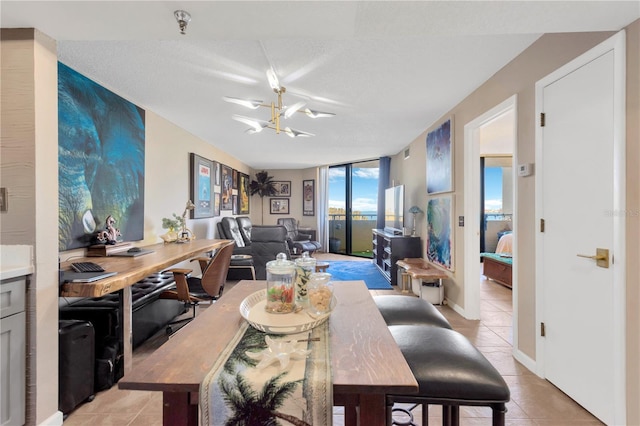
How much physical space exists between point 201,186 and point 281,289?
12.9 ft

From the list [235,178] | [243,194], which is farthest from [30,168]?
[243,194]

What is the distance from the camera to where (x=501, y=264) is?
4547 millimetres

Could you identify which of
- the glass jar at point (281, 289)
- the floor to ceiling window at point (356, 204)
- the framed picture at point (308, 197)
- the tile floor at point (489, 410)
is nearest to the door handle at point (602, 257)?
the tile floor at point (489, 410)

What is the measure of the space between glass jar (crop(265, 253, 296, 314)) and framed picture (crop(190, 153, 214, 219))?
3.60 metres

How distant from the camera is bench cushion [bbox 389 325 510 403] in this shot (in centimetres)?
104

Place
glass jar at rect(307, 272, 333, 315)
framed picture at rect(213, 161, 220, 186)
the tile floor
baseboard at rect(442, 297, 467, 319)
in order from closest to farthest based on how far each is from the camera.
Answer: glass jar at rect(307, 272, 333, 315) < the tile floor < baseboard at rect(442, 297, 467, 319) < framed picture at rect(213, 161, 220, 186)

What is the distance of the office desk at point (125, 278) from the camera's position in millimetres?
1647

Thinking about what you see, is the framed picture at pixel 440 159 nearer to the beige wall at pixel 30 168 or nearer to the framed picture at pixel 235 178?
the beige wall at pixel 30 168

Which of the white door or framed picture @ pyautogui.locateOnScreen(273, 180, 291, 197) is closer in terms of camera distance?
the white door

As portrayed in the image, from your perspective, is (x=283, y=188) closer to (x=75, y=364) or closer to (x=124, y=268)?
(x=124, y=268)

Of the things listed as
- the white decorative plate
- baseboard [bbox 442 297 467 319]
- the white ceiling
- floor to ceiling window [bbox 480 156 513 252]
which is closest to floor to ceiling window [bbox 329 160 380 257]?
floor to ceiling window [bbox 480 156 513 252]

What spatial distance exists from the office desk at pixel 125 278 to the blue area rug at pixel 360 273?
2.88 m

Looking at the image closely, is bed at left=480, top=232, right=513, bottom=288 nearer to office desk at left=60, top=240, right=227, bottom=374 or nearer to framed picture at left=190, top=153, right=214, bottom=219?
office desk at left=60, top=240, right=227, bottom=374

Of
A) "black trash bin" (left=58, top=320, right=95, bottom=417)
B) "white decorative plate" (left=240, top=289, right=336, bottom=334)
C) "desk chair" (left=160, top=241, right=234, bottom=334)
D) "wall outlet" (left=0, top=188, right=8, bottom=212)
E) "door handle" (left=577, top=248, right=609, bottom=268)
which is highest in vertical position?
"wall outlet" (left=0, top=188, right=8, bottom=212)
